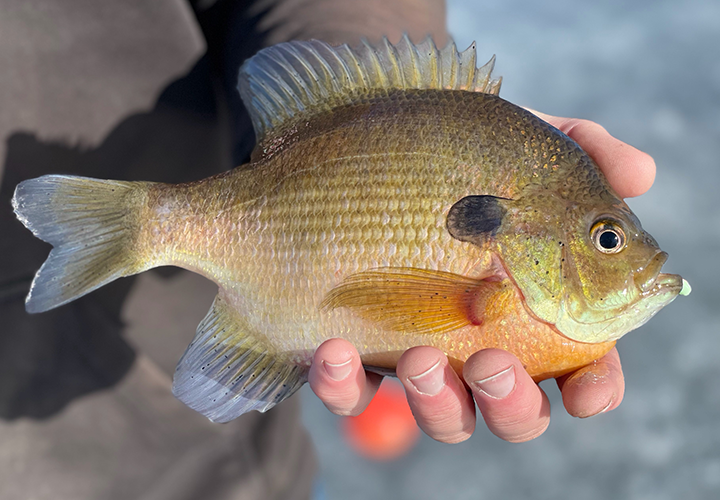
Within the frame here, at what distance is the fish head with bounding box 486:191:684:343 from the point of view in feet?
2.27

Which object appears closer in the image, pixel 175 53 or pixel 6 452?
pixel 6 452

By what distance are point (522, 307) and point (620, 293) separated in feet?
0.46

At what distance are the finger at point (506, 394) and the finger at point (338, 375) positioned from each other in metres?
0.18

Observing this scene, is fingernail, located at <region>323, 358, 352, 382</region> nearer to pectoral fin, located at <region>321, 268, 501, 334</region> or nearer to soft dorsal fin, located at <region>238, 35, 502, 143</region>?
pectoral fin, located at <region>321, 268, 501, 334</region>

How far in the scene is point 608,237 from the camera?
0.70 meters

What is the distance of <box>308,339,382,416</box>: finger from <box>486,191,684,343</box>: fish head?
286mm

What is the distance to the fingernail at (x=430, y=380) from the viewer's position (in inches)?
28.0

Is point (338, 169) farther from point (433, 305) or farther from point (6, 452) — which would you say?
point (6, 452)

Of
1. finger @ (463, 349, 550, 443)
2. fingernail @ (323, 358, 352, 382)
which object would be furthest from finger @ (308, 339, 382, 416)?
finger @ (463, 349, 550, 443)

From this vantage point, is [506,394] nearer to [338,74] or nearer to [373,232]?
[373,232]

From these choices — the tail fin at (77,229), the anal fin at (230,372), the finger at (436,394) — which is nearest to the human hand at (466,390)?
the finger at (436,394)

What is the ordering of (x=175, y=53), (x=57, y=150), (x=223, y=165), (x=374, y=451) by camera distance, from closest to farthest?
(x=57, y=150) < (x=175, y=53) < (x=223, y=165) < (x=374, y=451)

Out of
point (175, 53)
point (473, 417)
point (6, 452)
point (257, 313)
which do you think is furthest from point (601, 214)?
point (6, 452)

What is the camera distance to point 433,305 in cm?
72
